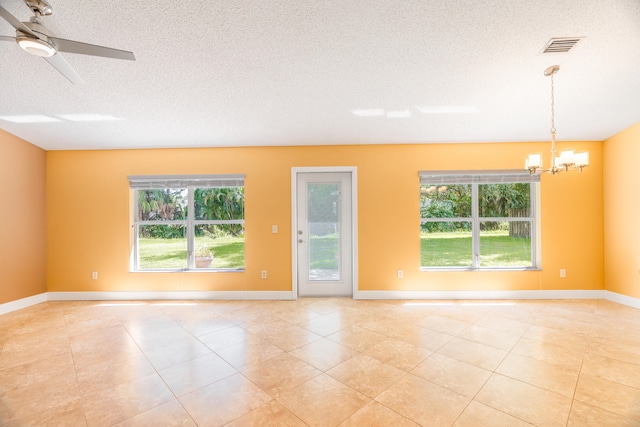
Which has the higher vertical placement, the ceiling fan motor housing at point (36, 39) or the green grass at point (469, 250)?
the ceiling fan motor housing at point (36, 39)

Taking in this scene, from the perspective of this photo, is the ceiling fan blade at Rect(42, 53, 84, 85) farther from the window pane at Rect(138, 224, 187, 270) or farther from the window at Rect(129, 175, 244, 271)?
the window pane at Rect(138, 224, 187, 270)

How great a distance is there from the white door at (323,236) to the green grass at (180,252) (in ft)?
3.52

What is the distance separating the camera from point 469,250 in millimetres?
4320

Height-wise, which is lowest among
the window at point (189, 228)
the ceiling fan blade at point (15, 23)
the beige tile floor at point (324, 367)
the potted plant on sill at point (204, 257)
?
the beige tile floor at point (324, 367)

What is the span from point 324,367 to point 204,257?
9.83ft

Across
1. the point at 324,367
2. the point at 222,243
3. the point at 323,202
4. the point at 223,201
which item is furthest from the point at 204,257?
the point at 324,367

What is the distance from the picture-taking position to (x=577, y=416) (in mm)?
1688

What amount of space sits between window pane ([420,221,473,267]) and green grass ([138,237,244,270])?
3021 mm

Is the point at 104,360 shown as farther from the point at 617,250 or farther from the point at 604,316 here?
the point at 617,250

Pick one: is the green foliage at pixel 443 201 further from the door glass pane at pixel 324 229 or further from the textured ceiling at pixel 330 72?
the door glass pane at pixel 324 229

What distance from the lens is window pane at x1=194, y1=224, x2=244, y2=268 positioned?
14.6ft

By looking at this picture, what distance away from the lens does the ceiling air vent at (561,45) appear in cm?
205

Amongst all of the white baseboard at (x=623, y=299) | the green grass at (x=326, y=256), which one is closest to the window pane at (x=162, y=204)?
the green grass at (x=326, y=256)

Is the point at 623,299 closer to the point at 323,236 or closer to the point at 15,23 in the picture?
the point at 323,236
